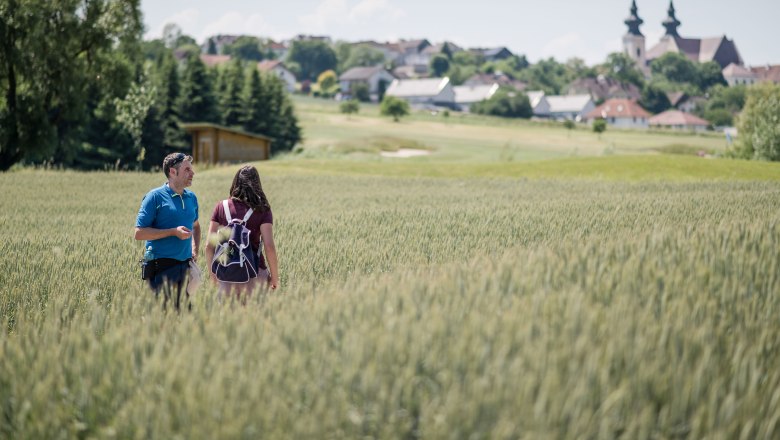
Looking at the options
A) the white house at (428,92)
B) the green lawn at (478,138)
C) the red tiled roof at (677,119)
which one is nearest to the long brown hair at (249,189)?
the green lawn at (478,138)

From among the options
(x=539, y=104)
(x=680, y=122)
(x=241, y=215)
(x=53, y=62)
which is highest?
(x=539, y=104)

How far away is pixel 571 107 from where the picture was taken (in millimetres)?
191000

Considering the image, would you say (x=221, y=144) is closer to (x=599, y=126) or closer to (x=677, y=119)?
(x=599, y=126)

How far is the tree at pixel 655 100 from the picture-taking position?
194 m

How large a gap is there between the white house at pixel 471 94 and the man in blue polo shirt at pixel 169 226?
7203 inches

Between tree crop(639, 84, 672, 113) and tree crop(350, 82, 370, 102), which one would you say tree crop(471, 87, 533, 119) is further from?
tree crop(639, 84, 672, 113)

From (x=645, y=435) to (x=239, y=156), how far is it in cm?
6129

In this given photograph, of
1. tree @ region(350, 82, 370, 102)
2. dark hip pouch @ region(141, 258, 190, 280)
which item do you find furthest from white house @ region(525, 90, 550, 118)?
dark hip pouch @ region(141, 258, 190, 280)

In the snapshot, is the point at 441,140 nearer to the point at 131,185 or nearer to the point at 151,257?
the point at 131,185

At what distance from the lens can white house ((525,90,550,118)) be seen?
186 meters

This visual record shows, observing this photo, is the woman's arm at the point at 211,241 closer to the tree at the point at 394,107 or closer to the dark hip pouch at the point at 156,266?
the dark hip pouch at the point at 156,266

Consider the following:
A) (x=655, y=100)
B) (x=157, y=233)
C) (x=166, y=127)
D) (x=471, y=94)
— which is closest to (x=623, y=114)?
(x=655, y=100)

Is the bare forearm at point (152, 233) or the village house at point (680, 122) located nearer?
the bare forearm at point (152, 233)

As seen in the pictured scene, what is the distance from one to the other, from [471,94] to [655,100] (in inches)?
1676
